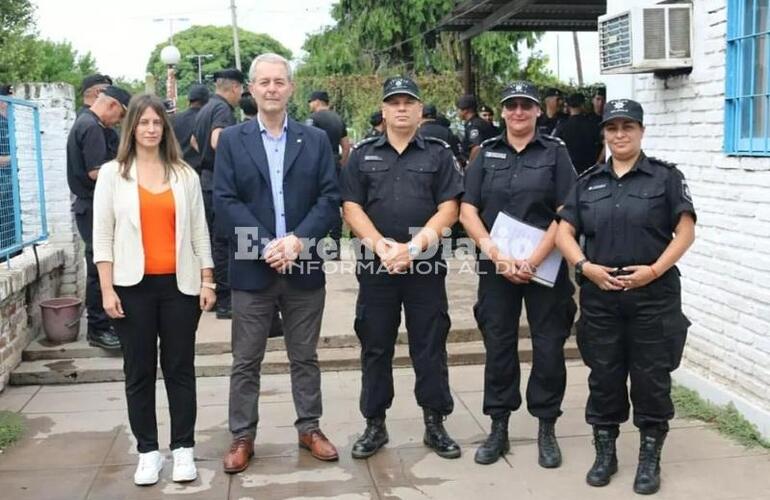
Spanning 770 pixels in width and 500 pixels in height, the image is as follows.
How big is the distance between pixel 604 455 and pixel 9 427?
323 centimetres

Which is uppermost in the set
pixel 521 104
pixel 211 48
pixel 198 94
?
pixel 211 48

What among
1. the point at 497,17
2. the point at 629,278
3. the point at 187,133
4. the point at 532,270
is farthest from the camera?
the point at 497,17

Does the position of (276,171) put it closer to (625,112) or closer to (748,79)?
(625,112)

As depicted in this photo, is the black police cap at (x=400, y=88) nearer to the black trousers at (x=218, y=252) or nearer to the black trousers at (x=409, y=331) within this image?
the black trousers at (x=409, y=331)

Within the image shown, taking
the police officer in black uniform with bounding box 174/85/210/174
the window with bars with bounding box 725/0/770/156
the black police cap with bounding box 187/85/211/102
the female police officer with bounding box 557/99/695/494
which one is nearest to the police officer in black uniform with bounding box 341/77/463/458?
the female police officer with bounding box 557/99/695/494

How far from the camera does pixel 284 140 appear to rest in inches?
157

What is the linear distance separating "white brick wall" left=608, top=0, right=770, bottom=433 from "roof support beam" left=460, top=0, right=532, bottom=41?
3.58m

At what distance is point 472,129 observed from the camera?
8.99 m

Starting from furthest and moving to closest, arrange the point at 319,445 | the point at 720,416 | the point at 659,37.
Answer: the point at 659,37, the point at 720,416, the point at 319,445

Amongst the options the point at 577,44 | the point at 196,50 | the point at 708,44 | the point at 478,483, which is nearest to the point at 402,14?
the point at 577,44

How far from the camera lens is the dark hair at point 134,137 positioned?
375 cm

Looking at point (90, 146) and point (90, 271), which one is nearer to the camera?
point (90, 146)

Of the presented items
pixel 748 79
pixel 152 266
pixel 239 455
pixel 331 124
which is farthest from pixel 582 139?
pixel 152 266

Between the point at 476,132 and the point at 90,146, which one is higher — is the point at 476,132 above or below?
above
